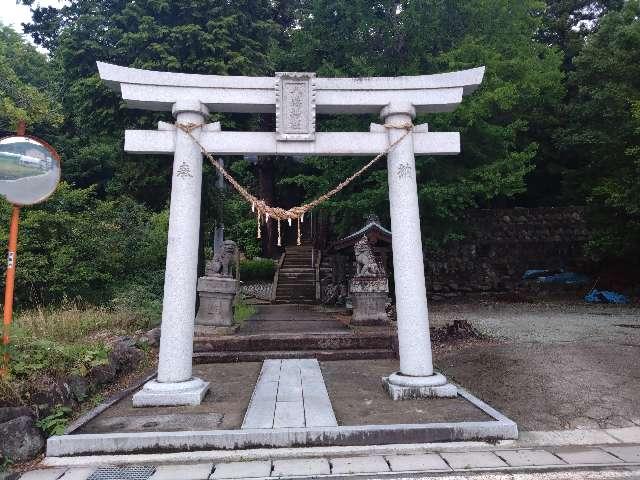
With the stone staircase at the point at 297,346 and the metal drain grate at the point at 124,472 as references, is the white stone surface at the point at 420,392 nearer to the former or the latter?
the stone staircase at the point at 297,346

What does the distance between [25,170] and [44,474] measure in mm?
3266

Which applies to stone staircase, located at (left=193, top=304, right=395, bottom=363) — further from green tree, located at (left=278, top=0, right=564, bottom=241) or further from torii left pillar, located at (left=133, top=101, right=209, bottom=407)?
green tree, located at (left=278, top=0, right=564, bottom=241)

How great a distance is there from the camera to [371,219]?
15.1m

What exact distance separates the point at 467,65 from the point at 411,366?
10.6 meters

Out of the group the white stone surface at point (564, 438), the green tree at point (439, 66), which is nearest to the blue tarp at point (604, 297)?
the green tree at point (439, 66)

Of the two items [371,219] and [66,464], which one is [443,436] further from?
[371,219]

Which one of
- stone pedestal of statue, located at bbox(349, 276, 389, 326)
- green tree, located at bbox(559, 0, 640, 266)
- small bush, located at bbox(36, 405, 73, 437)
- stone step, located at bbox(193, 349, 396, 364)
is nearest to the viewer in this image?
small bush, located at bbox(36, 405, 73, 437)

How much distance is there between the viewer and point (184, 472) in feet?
13.5

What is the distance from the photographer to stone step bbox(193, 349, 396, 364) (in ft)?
28.5

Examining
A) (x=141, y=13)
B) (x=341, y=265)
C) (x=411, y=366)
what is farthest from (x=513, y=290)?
(x=141, y=13)

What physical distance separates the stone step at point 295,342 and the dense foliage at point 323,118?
3270mm

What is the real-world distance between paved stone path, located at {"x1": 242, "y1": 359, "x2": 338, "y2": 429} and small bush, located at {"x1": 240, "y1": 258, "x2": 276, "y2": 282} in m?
14.5

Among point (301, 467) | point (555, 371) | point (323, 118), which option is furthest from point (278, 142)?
point (323, 118)

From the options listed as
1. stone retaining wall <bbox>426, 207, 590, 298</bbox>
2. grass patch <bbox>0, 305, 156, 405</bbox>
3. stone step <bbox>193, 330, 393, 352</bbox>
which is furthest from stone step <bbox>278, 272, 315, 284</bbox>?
stone step <bbox>193, 330, 393, 352</bbox>
